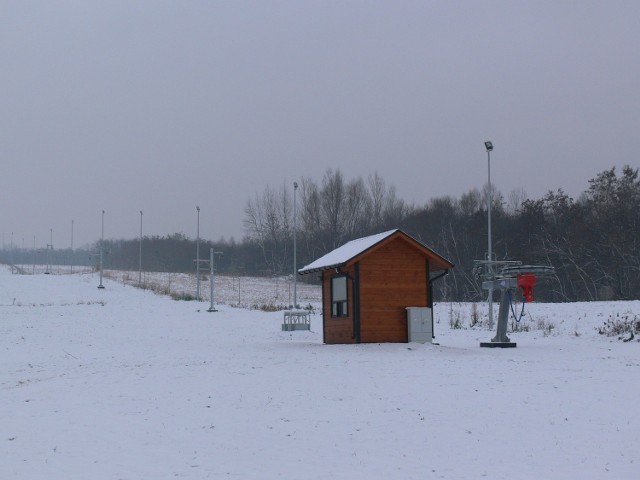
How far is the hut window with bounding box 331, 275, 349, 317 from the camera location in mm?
25797

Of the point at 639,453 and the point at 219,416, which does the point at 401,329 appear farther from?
the point at 639,453

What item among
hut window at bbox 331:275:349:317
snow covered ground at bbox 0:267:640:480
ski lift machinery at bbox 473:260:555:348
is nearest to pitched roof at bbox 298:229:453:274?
hut window at bbox 331:275:349:317

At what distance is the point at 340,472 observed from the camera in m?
9.66

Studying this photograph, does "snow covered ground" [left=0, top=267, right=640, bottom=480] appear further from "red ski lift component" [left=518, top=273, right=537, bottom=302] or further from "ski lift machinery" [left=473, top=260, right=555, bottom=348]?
"red ski lift component" [left=518, top=273, right=537, bottom=302]

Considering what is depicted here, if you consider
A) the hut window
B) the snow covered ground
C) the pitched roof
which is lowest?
the snow covered ground

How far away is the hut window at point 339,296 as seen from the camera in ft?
84.6

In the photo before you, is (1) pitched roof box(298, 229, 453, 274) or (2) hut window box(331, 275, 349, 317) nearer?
(1) pitched roof box(298, 229, 453, 274)

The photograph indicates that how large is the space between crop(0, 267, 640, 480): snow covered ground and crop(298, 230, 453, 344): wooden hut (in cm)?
107

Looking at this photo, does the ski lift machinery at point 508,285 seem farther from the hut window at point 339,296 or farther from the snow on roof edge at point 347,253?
the hut window at point 339,296

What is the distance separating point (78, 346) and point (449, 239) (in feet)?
181

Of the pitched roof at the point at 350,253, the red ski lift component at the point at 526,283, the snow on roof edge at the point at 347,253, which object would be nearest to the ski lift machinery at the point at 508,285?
the red ski lift component at the point at 526,283

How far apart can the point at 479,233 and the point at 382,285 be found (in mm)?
49059

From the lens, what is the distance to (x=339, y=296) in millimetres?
26281

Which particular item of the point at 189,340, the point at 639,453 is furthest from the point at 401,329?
the point at 639,453
